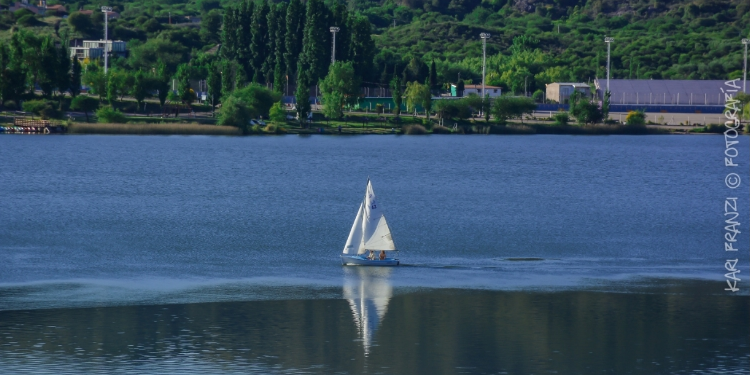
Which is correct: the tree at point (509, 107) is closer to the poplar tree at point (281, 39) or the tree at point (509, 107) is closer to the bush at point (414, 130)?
the bush at point (414, 130)

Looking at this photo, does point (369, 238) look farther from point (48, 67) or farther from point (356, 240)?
point (48, 67)

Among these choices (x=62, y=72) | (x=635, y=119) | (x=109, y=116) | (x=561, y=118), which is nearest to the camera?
(x=109, y=116)

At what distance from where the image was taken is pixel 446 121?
5231 inches

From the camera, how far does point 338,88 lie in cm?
12825

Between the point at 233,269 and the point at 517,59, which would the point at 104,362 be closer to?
the point at 233,269

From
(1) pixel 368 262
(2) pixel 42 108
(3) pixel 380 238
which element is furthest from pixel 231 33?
(1) pixel 368 262

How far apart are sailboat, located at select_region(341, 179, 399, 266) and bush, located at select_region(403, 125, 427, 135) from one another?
87.6 m

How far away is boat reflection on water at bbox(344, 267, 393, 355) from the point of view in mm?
32406

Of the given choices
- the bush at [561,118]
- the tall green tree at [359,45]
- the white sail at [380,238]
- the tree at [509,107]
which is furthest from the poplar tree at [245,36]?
the white sail at [380,238]

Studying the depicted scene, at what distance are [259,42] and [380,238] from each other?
10251 centimetres

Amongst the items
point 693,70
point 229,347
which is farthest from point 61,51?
point 693,70

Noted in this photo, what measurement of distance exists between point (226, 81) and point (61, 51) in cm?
1836

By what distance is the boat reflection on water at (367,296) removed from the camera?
106 feet

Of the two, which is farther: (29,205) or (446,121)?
(446,121)
